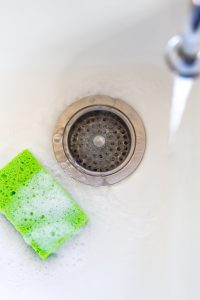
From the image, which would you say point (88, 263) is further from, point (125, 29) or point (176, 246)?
point (125, 29)

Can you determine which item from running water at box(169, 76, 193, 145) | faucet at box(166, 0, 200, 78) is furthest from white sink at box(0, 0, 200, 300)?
faucet at box(166, 0, 200, 78)

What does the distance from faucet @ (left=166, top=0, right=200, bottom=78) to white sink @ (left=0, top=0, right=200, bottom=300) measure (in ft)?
0.83

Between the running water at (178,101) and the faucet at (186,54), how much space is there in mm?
13

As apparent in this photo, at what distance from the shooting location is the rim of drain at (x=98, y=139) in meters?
0.69

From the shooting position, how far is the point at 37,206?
26.2 inches

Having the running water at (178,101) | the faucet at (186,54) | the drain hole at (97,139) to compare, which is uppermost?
the drain hole at (97,139)

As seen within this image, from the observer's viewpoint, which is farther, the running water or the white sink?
the white sink

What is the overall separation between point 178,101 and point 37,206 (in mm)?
256

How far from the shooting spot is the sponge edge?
65 centimetres

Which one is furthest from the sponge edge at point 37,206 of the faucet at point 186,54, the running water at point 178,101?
the faucet at point 186,54

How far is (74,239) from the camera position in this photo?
656 millimetres

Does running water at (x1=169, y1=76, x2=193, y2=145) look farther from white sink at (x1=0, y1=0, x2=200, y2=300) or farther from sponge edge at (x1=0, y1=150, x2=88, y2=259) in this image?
sponge edge at (x1=0, y1=150, x2=88, y2=259)

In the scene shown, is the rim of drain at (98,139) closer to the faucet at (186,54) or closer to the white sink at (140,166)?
the white sink at (140,166)

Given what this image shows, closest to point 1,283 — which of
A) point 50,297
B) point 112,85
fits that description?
point 50,297
